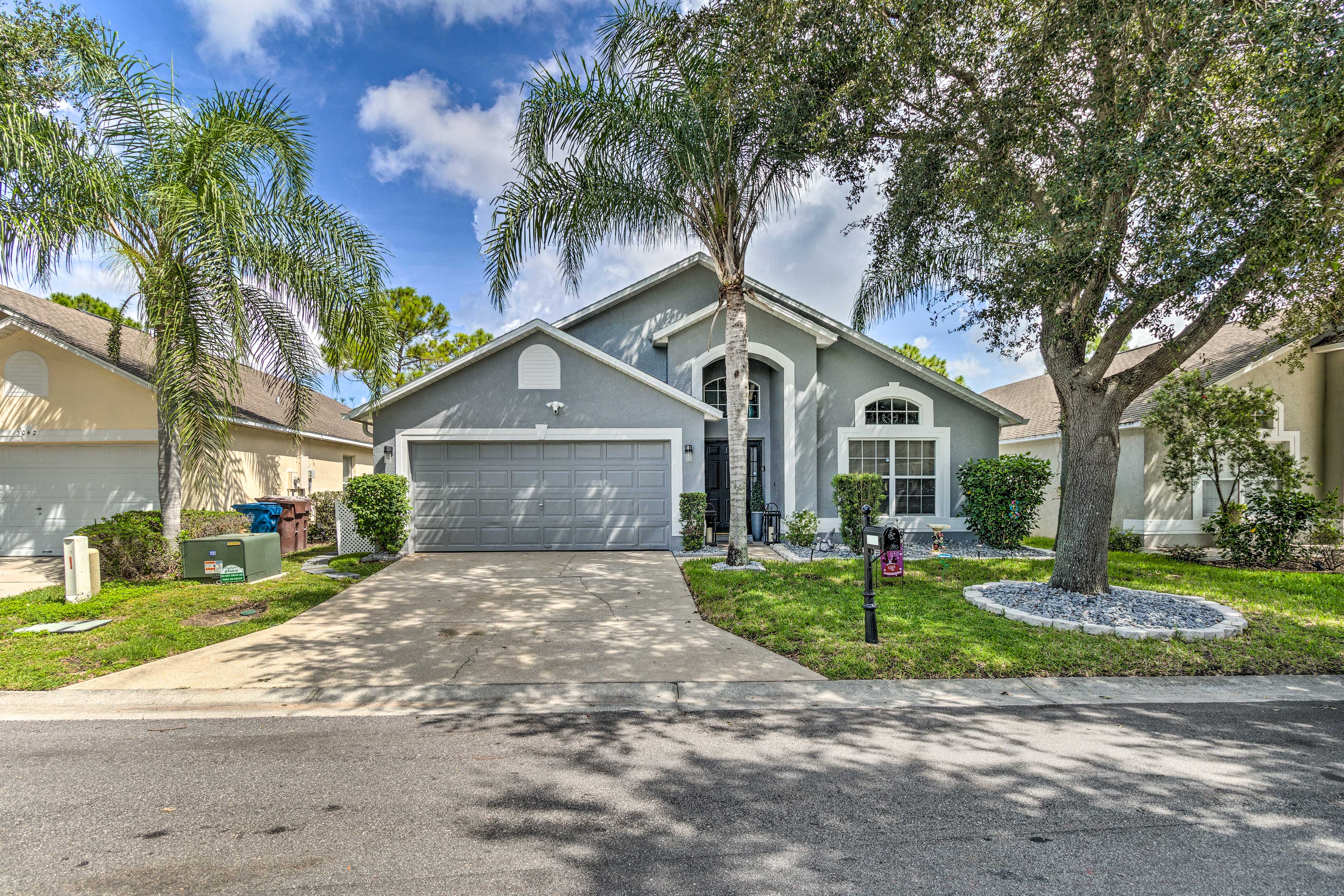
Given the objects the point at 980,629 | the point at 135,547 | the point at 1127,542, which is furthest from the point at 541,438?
the point at 1127,542

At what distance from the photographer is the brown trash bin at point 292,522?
1277 centimetres

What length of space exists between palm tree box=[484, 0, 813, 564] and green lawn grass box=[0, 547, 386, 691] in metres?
6.04

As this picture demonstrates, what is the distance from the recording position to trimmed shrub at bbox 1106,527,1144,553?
43.6 feet

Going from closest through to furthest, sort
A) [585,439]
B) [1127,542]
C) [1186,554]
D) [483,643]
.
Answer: [483,643]
[1186,554]
[585,439]
[1127,542]

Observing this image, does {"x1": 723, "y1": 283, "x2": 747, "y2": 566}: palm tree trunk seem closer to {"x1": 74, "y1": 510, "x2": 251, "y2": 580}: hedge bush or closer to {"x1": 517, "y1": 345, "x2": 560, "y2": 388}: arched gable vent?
{"x1": 517, "y1": 345, "x2": 560, "y2": 388}: arched gable vent

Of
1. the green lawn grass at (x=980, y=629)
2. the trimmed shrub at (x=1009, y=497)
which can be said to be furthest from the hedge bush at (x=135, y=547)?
the trimmed shrub at (x=1009, y=497)

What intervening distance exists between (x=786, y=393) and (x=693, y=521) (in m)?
3.67

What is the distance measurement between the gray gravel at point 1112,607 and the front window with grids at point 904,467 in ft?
17.2

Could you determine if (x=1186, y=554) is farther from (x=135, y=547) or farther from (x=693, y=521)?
(x=135, y=547)

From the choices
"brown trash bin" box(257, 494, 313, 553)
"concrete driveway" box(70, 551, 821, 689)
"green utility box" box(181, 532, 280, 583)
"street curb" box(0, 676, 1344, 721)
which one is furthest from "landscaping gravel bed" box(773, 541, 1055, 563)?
"brown trash bin" box(257, 494, 313, 553)

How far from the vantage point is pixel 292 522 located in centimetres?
1305

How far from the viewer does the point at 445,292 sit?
91.4 feet

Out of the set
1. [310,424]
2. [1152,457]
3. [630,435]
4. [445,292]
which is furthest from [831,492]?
[445,292]

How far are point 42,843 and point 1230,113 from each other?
11803 millimetres
